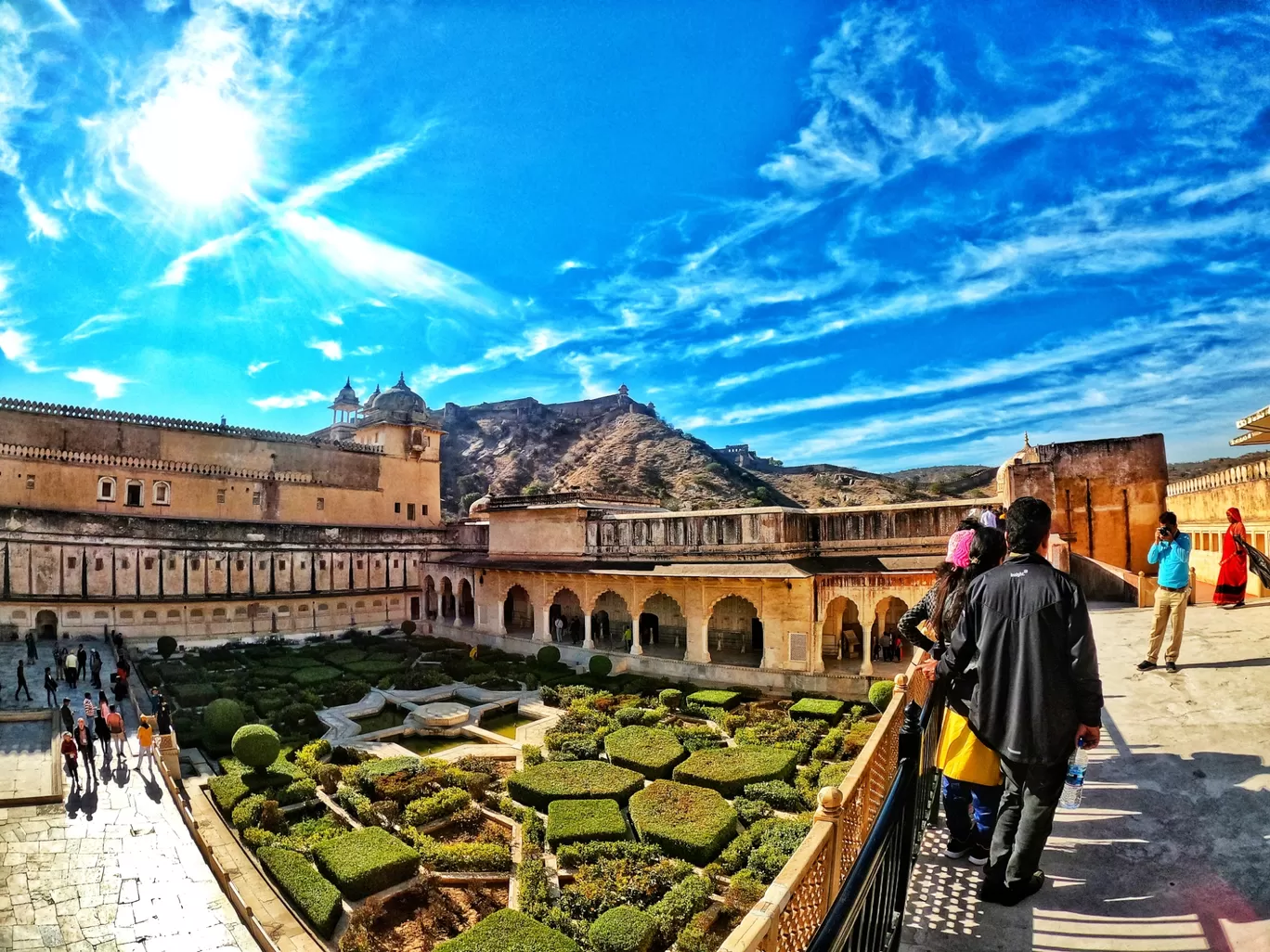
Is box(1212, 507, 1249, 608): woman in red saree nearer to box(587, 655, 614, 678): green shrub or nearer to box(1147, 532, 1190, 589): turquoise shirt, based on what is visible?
box(1147, 532, 1190, 589): turquoise shirt

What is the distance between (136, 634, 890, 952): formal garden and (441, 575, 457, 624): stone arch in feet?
45.2

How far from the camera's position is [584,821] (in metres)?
11.6

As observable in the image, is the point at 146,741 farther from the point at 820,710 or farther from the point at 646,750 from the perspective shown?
the point at 820,710

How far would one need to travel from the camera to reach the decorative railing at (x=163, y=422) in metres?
29.3

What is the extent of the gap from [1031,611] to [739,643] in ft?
73.8

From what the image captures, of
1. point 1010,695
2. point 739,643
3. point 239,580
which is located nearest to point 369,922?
point 1010,695

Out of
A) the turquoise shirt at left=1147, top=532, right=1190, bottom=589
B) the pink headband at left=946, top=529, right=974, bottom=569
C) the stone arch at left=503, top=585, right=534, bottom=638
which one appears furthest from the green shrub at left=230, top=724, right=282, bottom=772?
the stone arch at left=503, top=585, right=534, bottom=638

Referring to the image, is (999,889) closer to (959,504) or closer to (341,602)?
(959,504)

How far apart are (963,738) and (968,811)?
0.67 metres

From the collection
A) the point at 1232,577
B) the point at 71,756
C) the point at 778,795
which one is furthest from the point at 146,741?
the point at 1232,577

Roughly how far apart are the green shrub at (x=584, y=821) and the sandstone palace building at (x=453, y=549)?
31.7 ft

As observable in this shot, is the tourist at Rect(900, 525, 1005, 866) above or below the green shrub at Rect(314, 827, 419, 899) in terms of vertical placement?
above

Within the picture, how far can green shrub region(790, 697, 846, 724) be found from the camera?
17094 millimetres

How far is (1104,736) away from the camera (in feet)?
19.2
